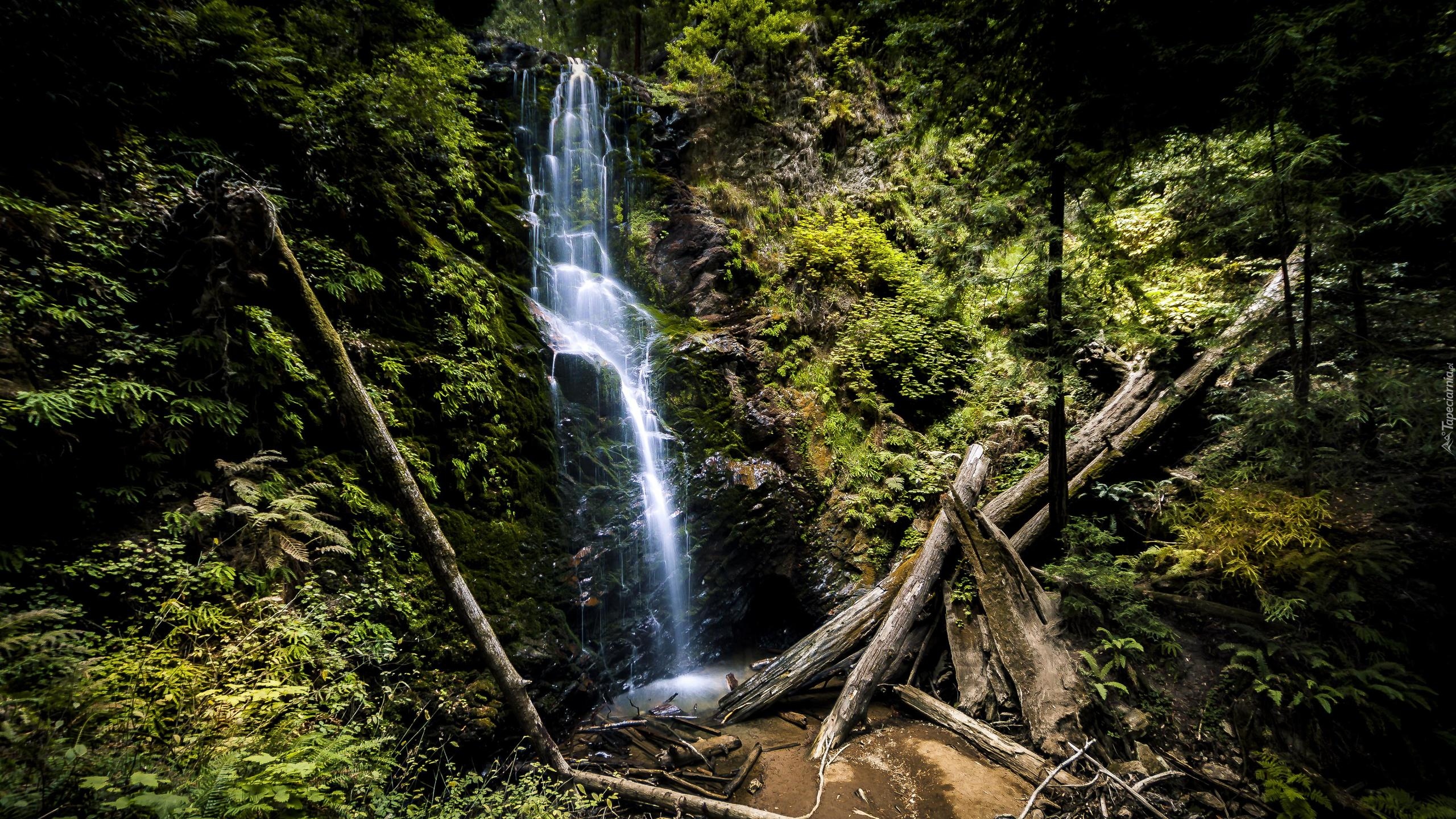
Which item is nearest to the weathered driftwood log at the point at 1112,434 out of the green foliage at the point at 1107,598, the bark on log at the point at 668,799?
the green foliage at the point at 1107,598

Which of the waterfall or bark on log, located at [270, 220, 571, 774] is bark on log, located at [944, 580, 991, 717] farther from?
bark on log, located at [270, 220, 571, 774]

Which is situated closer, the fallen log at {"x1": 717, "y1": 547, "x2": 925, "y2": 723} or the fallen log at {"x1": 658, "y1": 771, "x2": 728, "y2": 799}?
the fallen log at {"x1": 658, "y1": 771, "x2": 728, "y2": 799}

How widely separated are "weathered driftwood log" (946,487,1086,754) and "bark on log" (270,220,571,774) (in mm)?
4905

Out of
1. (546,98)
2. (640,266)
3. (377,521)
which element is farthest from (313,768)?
(546,98)

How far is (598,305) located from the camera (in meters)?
9.56

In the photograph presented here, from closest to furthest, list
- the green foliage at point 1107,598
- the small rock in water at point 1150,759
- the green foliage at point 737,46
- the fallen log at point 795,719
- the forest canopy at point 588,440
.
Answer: the forest canopy at point 588,440 < the small rock in water at point 1150,759 < the green foliage at point 1107,598 < the fallen log at point 795,719 < the green foliage at point 737,46

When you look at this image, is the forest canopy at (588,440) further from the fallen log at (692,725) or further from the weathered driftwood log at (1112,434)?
the fallen log at (692,725)

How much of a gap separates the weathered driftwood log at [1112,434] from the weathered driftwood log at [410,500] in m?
5.21

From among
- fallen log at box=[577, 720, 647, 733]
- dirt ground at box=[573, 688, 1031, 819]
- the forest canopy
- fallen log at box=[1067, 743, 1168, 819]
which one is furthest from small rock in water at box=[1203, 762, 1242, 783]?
fallen log at box=[577, 720, 647, 733]

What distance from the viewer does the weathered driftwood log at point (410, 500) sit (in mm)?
4074

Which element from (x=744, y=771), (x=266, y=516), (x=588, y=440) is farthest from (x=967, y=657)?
(x=266, y=516)

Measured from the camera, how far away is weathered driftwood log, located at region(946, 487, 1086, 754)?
15.5 feet

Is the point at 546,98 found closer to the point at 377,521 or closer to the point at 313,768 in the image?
the point at 377,521

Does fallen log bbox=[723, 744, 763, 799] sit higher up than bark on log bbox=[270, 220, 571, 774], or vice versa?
bark on log bbox=[270, 220, 571, 774]
